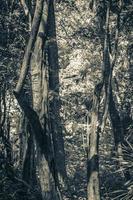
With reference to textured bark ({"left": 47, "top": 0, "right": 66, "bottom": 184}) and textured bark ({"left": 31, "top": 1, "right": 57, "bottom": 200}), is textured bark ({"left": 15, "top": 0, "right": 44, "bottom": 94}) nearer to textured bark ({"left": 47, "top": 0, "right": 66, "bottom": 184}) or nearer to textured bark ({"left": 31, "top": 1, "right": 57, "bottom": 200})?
textured bark ({"left": 31, "top": 1, "right": 57, "bottom": 200})

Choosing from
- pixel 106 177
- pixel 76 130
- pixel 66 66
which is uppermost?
pixel 66 66

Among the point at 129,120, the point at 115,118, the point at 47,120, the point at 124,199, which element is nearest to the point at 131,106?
the point at 129,120

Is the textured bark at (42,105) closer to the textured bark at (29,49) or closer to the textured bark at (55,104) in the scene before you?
the textured bark at (29,49)

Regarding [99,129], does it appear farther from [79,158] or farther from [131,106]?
[79,158]

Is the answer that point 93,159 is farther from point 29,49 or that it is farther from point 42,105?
point 29,49

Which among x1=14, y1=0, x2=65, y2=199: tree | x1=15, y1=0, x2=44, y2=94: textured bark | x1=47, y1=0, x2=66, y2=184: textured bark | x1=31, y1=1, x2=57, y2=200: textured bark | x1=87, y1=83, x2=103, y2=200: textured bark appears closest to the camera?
x1=15, y1=0, x2=44, y2=94: textured bark

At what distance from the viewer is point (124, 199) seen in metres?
10.3

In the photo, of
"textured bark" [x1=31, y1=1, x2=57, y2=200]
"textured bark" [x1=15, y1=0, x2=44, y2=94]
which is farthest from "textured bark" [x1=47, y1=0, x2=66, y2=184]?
"textured bark" [x1=15, y1=0, x2=44, y2=94]

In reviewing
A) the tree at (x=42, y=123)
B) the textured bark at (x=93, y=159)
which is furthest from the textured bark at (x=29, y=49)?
the textured bark at (x=93, y=159)

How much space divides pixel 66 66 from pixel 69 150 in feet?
12.8

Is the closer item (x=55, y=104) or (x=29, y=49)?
(x=29, y=49)

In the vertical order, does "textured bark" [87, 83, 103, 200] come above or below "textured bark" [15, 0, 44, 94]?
below

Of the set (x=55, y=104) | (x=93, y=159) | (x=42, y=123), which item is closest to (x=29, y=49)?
(x=42, y=123)

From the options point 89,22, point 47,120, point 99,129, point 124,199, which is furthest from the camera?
point 89,22
